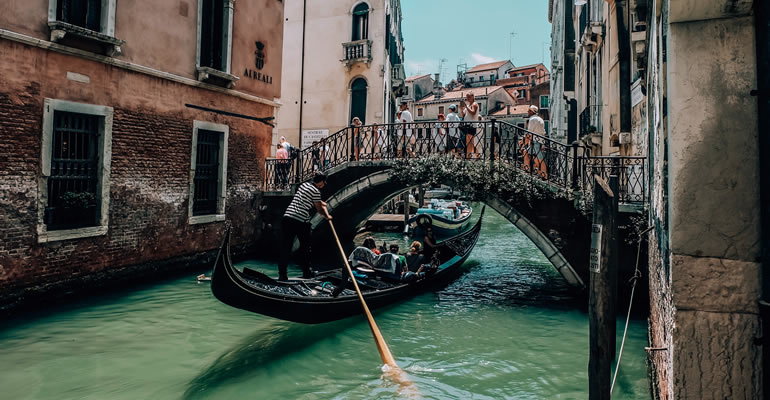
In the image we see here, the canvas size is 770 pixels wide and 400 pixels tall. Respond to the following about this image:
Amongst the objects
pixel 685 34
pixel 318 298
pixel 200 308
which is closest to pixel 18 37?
pixel 200 308

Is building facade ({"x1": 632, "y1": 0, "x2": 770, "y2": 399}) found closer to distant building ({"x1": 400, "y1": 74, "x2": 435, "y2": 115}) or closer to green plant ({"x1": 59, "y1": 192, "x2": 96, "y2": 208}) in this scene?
green plant ({"x1": 59, "y1": 192, "x2": 96, "y2": 208})

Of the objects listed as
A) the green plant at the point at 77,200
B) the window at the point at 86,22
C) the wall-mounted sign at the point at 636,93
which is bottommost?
the green plant at the point at 77,200

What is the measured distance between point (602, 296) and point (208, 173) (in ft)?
21.8

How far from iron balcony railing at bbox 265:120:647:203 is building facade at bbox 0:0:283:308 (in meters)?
0.96

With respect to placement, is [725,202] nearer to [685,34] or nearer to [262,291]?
[685,34]

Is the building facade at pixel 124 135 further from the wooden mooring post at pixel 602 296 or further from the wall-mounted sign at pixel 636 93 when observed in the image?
the wall-mounted sign at pixel 636 93

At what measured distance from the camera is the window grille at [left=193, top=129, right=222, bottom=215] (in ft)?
25.2

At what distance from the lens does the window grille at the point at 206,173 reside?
7.69 meters

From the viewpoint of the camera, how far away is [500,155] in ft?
22.3

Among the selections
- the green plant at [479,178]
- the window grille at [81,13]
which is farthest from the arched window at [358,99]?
the window grille at [81,13]

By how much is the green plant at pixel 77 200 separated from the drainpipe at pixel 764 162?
6324 mm

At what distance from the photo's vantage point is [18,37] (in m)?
5.01

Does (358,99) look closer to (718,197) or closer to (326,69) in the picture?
(326,69)

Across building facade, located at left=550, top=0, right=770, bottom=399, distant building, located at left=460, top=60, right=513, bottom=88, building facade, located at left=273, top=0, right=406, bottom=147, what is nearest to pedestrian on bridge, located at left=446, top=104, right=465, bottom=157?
building facade, located at left=550, top=0, right=770, bottom=399
